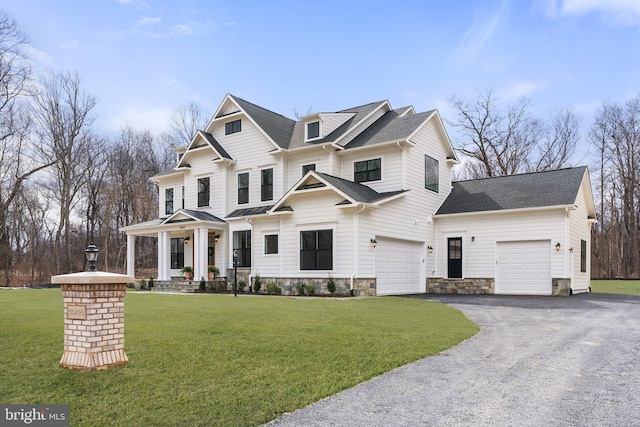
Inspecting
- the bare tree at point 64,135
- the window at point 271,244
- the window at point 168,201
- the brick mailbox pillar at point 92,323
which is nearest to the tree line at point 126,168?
the bare tree at point 64,135

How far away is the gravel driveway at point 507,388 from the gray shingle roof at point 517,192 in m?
10.7

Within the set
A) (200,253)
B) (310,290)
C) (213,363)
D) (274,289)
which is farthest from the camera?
(200,253)

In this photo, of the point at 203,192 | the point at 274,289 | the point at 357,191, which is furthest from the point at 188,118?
the point at 357,191

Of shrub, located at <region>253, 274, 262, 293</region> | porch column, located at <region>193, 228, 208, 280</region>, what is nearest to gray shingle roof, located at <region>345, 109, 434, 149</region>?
shrub, located at <region>253, 274, 262, 293</region>

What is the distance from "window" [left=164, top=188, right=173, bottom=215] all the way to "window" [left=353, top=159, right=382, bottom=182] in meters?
11.1

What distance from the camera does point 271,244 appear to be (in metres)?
19.1

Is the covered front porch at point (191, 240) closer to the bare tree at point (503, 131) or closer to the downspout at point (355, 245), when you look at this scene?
the downspout at point (355, 245)

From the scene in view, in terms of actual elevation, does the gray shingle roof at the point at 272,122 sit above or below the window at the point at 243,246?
above

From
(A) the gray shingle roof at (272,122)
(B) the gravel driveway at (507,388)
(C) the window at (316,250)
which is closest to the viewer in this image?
(B) the gravel driveway at (507,388)

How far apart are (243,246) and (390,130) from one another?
25.6ft

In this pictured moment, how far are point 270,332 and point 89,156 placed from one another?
1212 inches

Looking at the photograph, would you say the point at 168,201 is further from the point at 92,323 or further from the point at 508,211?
the point at 92,323

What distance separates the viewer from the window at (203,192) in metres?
23.0

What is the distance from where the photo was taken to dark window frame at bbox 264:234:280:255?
1898 centimetres
